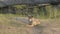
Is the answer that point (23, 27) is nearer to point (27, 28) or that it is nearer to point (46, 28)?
point (27, 28)

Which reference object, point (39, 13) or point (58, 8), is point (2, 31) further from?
point (58, 8)

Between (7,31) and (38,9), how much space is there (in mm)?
1594

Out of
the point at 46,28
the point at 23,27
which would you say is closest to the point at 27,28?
the point at 23,27

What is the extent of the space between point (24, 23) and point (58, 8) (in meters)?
1.25

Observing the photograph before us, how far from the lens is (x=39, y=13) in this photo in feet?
14.1

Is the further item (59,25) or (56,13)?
(56,13)

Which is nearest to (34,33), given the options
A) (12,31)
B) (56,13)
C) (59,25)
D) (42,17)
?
(12,31)

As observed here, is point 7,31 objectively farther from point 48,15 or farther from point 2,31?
point 48,15

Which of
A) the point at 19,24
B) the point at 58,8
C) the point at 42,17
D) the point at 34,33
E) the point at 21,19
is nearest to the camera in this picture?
the point at 34,33

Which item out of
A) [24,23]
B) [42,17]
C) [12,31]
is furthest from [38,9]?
[12,31]

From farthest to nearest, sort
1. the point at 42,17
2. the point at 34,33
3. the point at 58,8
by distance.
Result: the point at 58,8 < the point at 42,17 < the point at 34,33

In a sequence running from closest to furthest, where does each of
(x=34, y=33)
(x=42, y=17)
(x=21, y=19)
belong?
1. (x=34, y=33)
2. (x=21, y=19)
3. (x=42, y=17)

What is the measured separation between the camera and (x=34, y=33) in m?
2.93

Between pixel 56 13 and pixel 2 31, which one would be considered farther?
pixel 56 13
